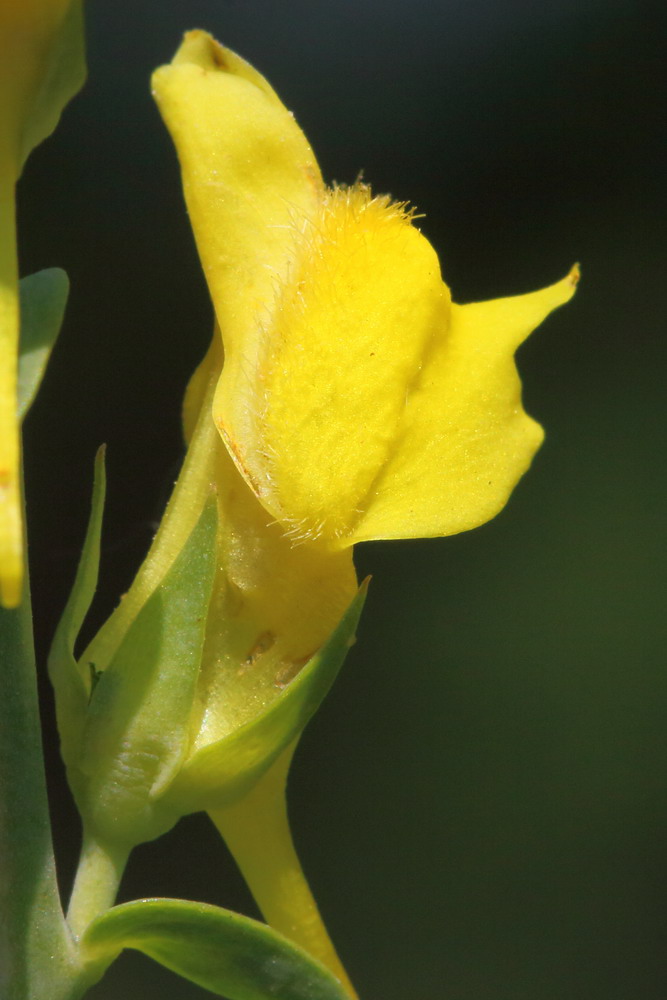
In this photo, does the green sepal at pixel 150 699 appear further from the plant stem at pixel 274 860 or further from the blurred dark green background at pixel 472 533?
the blurred dark green background at pixel 472 533

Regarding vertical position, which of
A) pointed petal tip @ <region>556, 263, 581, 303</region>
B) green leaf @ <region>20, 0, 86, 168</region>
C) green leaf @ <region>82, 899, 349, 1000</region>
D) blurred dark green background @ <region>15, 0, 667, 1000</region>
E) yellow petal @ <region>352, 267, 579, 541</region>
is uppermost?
green leaf @ <region>20, 0, 86, 168</region>

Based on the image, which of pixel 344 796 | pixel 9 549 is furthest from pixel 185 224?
pixel 9 549

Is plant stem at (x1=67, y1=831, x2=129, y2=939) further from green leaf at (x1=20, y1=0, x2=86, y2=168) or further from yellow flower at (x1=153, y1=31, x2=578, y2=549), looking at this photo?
green leaf at (x1=20, y1=0, x2=86, y2=168)

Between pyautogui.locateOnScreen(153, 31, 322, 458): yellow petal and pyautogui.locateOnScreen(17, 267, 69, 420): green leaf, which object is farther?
pyautogui.locateOnScreen(153, 31, 322, 458): yellow petal

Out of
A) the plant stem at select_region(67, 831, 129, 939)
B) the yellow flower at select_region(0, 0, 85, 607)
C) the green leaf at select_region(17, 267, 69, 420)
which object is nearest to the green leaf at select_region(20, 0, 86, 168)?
the yellow flower at select_region(0, 0, 85, 607)

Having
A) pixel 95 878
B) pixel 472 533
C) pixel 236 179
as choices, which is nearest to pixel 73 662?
pixel 95 878

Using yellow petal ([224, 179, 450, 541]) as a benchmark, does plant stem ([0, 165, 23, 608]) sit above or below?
above

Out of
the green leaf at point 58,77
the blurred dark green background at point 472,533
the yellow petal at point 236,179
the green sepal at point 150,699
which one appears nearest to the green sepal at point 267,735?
the green sepal at point 150,699

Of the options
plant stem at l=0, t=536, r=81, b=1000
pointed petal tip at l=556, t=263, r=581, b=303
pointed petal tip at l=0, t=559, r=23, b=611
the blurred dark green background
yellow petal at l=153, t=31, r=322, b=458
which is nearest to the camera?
pointed petal tip at l=0, t=559, r=23, b=611
